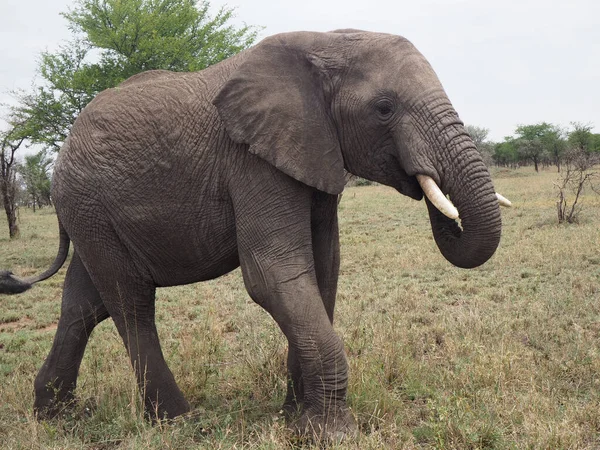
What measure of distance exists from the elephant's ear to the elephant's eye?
0.98ft

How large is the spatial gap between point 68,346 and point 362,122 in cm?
273

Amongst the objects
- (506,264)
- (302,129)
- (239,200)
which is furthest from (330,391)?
(506,264)

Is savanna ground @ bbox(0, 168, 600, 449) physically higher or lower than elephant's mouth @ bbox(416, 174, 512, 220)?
lower

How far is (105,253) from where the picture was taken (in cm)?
405

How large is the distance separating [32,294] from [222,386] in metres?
6.85

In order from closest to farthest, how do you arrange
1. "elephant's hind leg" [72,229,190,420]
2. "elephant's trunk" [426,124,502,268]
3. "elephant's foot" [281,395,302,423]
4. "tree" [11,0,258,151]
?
1. "elephant's trunk" [426,124,502,268]
2. "elephant's foot" [281,395,302,423]
3. "elephant's hind leg" [72,229,190,420]
4. "tree" [11,0,258,151]

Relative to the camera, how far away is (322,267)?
4090mm

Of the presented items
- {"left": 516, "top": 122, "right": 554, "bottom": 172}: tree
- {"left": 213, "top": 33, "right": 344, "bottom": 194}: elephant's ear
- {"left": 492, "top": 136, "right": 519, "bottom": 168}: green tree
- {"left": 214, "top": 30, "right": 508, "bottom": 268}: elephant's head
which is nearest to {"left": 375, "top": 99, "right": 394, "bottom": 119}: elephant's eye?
{"left": 214, "top": 30, "right": 508, "bottom": 268}: elephant's head

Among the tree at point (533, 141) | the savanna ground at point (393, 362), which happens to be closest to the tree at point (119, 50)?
the savanna ground at point (393, 362)

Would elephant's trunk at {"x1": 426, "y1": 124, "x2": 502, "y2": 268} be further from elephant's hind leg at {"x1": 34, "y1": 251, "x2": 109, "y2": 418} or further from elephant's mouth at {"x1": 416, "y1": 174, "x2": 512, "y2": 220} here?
elephant's hind leg at {"x1": 34, "y1": 251, "x2": 109, "y2": 418}

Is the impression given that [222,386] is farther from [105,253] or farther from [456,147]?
[456,147]

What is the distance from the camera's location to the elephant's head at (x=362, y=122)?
324cm

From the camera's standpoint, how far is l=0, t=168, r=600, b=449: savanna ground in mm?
3637

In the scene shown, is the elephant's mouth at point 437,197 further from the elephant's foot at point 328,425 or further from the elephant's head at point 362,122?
the elephant's foot at point 328,425
